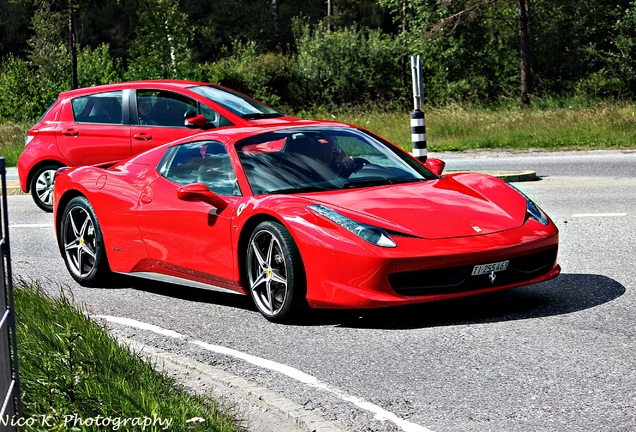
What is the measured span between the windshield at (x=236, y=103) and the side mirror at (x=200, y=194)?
6102 millimetres

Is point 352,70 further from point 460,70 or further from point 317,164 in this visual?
point 317,164

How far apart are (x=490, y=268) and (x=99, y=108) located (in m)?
8.66

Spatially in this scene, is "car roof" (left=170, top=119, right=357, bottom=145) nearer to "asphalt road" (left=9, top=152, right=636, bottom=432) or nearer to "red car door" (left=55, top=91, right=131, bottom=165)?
"asphalt road" (left=9, top=152, right=636, bottom=432)

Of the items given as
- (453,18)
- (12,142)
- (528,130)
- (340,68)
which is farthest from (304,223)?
(340,68)

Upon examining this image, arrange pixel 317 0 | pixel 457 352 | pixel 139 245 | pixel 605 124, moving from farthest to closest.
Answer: pixel 317 0
pixel 605 124
pixel 139 245
pixel 457 352

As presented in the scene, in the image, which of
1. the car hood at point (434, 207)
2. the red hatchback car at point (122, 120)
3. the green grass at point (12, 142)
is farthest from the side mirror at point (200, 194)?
the green grass at point (12, 142)

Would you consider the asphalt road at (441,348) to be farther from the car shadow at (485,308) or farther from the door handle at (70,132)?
the door handle at (70,132)

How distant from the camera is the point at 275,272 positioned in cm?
751

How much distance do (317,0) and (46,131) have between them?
76.1m

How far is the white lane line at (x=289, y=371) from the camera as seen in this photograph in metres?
5.22

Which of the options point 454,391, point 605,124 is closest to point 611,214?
point 454,391

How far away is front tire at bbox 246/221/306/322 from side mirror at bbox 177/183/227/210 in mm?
450

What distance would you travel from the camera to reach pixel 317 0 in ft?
294

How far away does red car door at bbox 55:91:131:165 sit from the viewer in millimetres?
14477
